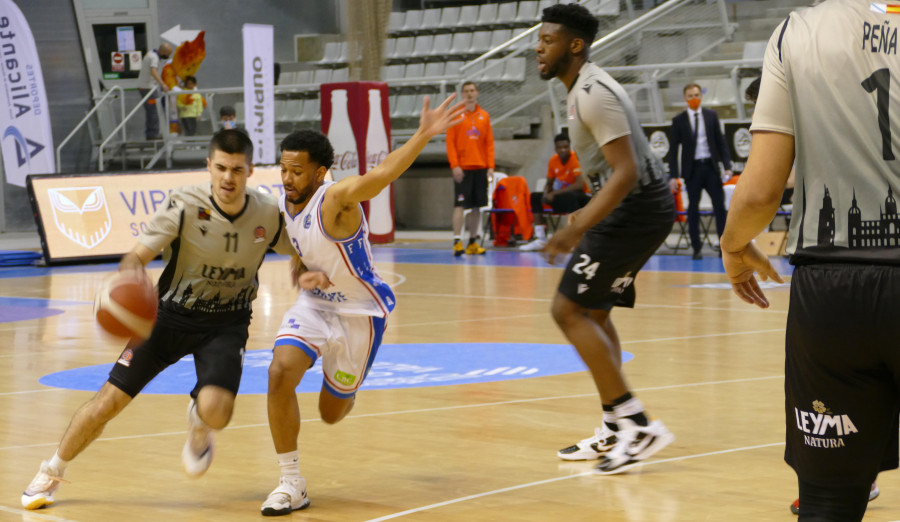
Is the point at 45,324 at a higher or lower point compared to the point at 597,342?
lower

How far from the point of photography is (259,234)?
4707mm

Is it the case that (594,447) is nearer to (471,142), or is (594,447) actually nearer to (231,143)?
(231,143)

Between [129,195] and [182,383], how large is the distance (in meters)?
8.67

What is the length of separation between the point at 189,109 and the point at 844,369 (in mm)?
21270

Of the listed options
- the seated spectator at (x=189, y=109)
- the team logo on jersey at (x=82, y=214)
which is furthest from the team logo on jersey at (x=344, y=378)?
the seated spectator at (x=189, y=109)

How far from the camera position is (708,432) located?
215 inches

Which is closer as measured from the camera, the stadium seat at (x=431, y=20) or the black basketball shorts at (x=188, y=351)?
the black basketball shorts at (x=188, y=351)

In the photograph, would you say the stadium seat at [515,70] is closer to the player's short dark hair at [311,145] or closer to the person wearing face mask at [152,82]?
the person wearing face mask at [152,82]

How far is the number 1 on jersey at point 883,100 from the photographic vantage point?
244 centimetres

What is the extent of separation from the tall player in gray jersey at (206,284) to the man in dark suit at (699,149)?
9754mm

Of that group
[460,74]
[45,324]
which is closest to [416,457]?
[45,324]

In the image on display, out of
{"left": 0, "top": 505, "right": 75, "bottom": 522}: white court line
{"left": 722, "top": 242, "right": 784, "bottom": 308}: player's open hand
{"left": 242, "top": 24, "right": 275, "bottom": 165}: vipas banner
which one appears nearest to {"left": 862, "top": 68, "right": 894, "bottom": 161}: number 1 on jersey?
{"left": 722, "top": 242, "right": 784, "bottom": 308}: player's open hand

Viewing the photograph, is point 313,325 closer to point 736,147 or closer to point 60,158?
point 736,147

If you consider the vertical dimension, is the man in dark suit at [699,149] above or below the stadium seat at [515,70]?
below
